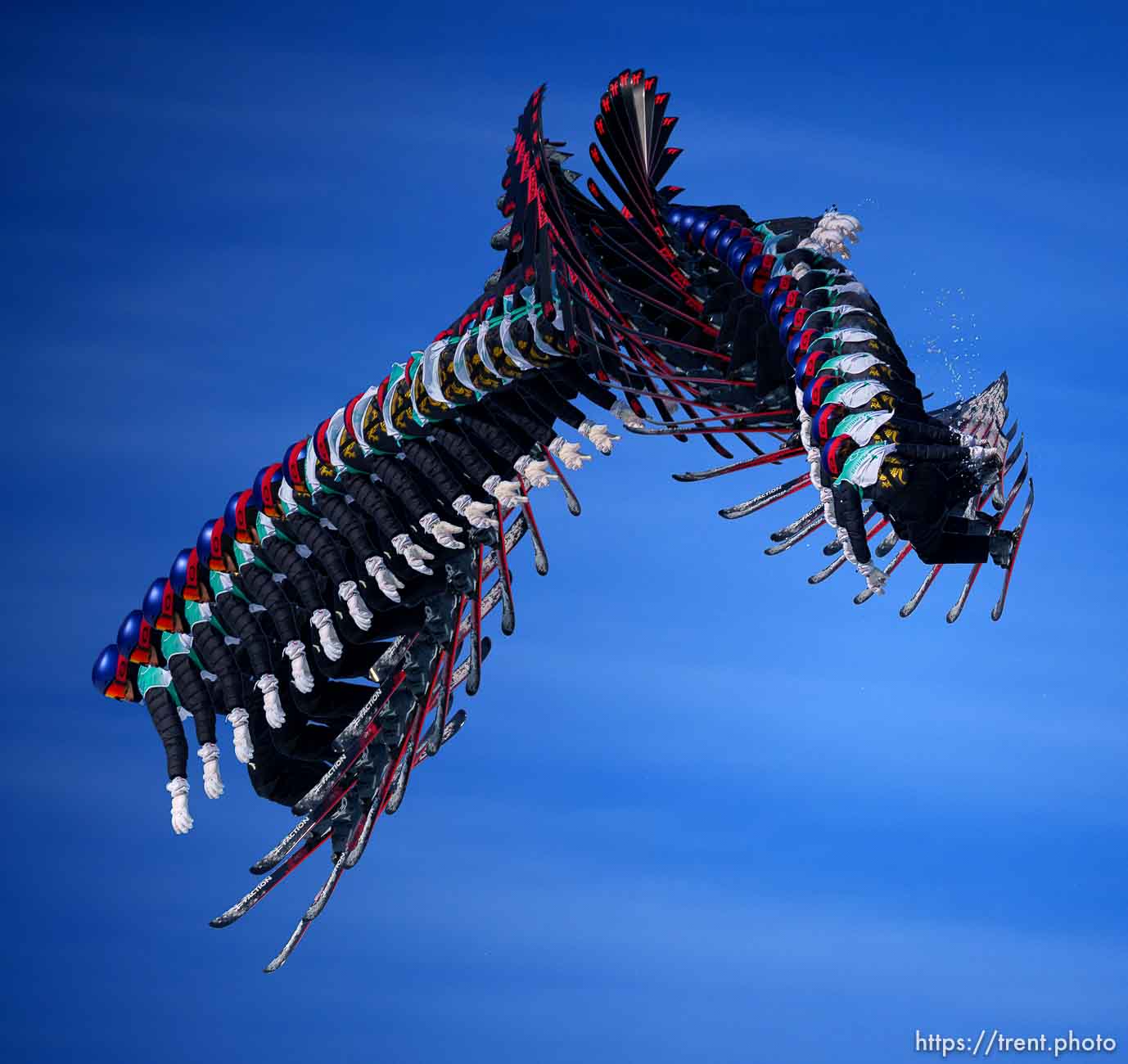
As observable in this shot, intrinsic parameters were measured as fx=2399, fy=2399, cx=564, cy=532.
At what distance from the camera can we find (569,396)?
→ 58.1 feet

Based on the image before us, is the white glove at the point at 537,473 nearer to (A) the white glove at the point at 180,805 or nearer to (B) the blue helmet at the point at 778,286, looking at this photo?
(B) the blue helmet at the point at 778,286

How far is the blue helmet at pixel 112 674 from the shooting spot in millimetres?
18938

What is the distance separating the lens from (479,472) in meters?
17.8

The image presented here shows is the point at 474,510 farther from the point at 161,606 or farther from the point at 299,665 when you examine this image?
the point at 161,606

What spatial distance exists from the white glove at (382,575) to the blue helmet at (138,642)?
81.8 inches

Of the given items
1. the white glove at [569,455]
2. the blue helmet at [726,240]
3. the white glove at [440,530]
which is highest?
the blue helmet at [726,240]

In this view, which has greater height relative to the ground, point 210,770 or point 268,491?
point 268,491

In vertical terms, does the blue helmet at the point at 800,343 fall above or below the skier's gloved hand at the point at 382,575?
above

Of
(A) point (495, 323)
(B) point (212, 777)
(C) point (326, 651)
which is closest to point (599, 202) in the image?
(A) point (495, 323)

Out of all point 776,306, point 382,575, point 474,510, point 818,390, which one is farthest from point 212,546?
point 818,390

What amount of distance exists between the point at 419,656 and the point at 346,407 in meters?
2.11

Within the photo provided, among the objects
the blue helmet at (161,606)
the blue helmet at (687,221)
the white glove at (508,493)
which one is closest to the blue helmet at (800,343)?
the blue helmet at (687,221)

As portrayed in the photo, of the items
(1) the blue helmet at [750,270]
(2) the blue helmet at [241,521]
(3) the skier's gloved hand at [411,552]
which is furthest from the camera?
(2) the blue helmet at [241,521]

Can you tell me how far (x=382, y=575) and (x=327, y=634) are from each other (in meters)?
0.64
